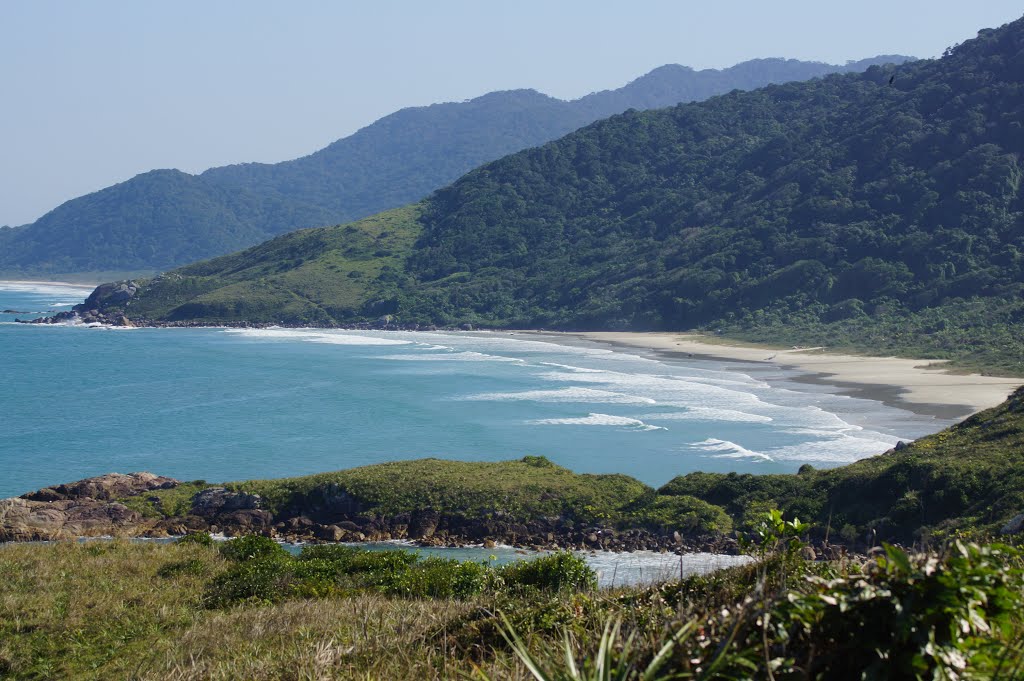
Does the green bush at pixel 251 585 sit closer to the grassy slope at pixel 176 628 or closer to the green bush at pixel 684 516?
the grassy slope at pixel 176 628

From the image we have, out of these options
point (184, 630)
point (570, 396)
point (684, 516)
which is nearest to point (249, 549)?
point (184, 630)

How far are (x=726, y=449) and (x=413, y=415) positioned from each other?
20.7 metres

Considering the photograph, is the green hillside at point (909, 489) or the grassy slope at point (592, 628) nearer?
the grassy slope at point (592, 628)

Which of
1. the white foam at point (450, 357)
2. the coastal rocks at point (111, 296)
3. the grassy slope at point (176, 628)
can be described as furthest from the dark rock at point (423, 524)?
the coastal rocks at point (111, 296)

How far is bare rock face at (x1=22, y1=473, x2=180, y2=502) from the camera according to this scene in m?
34.6

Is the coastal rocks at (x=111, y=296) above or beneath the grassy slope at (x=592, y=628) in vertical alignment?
above

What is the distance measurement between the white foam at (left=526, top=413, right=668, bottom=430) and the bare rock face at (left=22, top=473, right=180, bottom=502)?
2140cm

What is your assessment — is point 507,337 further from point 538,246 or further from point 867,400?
point 867,400

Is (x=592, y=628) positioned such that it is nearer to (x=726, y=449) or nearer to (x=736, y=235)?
(x=726, y=449)

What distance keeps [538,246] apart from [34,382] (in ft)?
293

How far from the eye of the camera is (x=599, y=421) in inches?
2020

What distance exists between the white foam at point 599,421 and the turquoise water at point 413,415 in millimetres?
113

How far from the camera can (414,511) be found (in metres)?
32.3

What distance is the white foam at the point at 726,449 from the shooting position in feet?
135
